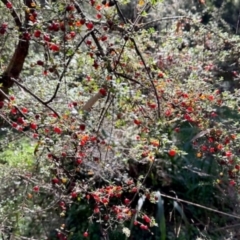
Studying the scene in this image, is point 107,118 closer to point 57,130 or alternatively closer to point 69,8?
point 57,130

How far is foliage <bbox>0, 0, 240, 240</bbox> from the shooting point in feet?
7.21

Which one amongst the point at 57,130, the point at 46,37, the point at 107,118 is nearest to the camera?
the point at 46,37

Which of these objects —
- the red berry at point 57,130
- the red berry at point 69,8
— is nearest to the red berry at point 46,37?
the red berry at point 69,8

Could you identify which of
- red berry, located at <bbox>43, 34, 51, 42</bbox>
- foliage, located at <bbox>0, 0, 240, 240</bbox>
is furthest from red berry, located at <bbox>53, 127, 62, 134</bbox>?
red berry, located at <bbox>43, 34, 51, 42</bbox>

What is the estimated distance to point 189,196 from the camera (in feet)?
16.0

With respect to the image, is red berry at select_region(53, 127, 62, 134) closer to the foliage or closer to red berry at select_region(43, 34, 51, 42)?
the foliage

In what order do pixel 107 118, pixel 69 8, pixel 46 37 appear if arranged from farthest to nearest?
1. pixel 107 118
2. pixel 46 37
3. pixel 69 8

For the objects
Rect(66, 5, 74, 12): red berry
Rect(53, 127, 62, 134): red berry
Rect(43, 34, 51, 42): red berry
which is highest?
Rect(66, 5, 74, 12): red berry

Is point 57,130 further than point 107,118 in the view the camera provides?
No

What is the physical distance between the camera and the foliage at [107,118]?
7.21 feet

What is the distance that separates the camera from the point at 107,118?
3229 mm

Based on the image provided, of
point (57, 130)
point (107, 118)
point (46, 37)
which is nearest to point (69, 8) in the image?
point (46, 37)

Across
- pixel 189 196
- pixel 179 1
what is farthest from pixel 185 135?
pixel 179 1

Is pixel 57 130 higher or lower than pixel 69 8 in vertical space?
lower
